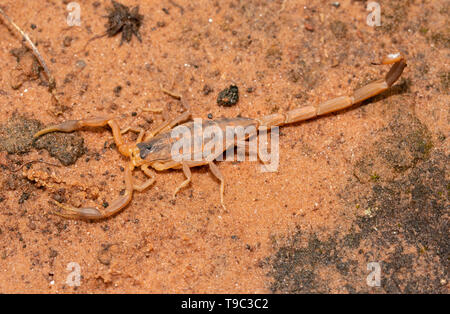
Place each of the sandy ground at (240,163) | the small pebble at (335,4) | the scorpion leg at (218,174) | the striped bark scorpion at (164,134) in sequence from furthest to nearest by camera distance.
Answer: the small pebble at (335,4) < the scorpion leg at (218,174) < the striped bark scorpion at (164,134) < the sandy ground at (240,163)

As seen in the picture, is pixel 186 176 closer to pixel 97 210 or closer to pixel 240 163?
pixel 240 163

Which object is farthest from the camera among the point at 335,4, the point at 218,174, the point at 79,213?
the point at 335,4

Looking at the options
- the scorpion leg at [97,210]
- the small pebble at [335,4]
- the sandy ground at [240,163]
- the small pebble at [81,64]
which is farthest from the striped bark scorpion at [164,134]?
the small pebble at [335,4]

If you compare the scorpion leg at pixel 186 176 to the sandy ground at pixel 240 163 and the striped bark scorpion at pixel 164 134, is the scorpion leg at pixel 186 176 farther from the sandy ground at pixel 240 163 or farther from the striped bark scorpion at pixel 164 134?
the sandy ground at pixel 240 163

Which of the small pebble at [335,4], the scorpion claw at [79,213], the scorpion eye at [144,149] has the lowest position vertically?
the scorpion claw at [79,213]

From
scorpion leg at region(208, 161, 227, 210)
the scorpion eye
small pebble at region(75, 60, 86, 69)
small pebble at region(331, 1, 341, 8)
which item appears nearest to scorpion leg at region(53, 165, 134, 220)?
the scorpion eye

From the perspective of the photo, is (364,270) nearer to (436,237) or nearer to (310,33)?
(436,237)

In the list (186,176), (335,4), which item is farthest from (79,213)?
(335,4)
